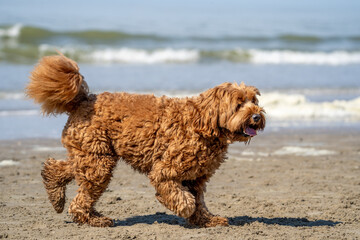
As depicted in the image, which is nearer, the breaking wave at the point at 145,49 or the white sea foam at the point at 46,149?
the white sea foam at the point at 46,149

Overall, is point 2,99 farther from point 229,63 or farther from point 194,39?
point 194,39

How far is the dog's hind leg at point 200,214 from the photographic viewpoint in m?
6.00

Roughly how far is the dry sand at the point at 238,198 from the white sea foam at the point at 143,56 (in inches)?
611

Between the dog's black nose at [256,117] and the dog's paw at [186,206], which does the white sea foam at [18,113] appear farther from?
the dog's black nose at [256,117]

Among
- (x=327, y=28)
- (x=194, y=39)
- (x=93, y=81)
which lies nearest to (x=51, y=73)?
(x=93, y=81)

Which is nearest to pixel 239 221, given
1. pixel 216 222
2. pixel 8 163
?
pixel 216 222

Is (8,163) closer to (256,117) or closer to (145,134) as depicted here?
(145,134)

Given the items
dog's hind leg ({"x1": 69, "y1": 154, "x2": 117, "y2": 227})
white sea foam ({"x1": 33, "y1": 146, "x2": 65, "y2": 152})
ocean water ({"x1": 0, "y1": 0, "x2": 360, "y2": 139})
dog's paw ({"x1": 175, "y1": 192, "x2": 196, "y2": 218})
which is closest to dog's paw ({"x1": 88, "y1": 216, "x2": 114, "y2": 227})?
dog's hind leg ({"x1": 69, "y1": 154, "x2": 117, "y2": 227})

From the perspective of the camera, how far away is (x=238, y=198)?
7242 millimetres

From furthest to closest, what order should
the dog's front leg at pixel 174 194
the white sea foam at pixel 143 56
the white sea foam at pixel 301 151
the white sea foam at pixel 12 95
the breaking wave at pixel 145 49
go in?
1. the breaking wave at pixel 145 49
2. the white sea foam at pixel 143 56
3. the white sea foam at pixel 12 95
4. the white sea foam at pixel 301 151
5. the dog's front leg at pixel 174 194

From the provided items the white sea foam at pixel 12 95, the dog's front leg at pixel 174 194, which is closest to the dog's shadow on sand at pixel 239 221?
the dog's front leg at pixel 174 194

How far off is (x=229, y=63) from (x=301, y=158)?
1631 centimetres

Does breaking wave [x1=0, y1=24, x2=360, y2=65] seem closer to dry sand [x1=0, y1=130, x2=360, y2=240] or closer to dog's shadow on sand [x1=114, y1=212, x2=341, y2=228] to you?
dry sand [x1=0, y1=130, x2=360, y2=240]

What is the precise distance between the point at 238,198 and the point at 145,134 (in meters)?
2.03
